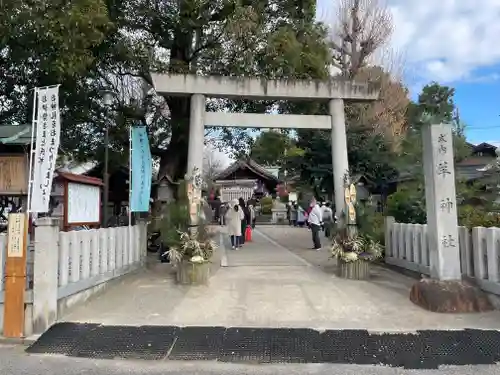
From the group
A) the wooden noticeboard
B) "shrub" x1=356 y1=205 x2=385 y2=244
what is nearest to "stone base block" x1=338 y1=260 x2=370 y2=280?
"shrub" x1=356 y1=205 x2=385 y2=244

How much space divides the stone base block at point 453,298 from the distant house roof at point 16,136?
8.59 meters

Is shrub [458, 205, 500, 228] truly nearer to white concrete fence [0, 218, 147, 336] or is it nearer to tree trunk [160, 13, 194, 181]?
white concrete fence [0, 218, 147, 336]

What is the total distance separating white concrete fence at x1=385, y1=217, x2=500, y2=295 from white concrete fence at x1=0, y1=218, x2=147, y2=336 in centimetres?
589

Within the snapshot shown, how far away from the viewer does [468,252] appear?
26.2ft

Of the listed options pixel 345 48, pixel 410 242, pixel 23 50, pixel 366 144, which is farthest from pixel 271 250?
pixel 345 48

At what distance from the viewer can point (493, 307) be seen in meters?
7.23

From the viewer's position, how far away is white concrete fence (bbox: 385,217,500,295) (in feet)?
23.7

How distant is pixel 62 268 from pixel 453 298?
6.02 meters

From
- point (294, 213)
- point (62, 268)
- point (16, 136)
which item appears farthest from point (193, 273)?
point (294, 213)

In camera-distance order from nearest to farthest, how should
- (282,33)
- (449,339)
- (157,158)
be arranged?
1. (449,339)
2. (282,33)
3. (157,158)

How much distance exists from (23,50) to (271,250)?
901 cm

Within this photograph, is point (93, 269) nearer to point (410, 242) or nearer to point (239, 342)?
point (239, 342)

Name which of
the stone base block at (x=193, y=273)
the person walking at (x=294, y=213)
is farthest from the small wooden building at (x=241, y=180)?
the stone base block at (x=193, y=273)

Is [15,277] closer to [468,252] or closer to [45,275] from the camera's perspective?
[45,275]
